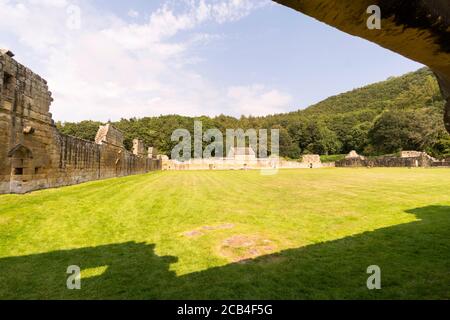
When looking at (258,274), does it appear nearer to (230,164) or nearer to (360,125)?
(230,164)

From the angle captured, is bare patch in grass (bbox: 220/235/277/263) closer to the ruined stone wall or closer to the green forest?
the ruined stone wall

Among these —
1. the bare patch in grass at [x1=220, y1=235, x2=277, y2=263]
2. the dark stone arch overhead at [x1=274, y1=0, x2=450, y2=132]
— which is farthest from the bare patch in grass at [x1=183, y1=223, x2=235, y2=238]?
the dark stone arch overhead at [x1=274, y1=0, x2=450, y2=132]

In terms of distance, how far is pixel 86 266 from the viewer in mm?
5035

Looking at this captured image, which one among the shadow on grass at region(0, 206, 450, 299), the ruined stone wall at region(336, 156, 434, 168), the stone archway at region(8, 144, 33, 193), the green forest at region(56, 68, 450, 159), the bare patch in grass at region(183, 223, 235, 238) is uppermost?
the green forest at region(56, 68, 450, 159)

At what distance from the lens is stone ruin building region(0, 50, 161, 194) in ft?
32.3

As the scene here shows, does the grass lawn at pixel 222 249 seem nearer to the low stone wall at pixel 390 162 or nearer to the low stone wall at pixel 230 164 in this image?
the low stone wall at pixel 390 162

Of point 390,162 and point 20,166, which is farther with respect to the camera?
point 390,162

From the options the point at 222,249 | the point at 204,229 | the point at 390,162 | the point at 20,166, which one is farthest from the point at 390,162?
the point at 20,166

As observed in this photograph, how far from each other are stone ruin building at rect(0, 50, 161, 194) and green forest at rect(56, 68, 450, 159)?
2474 inches

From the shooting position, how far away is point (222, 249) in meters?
5.83

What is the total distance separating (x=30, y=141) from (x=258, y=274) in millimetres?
10376

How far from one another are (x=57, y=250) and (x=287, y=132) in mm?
102967

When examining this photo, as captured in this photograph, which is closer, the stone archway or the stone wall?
the stone archway
